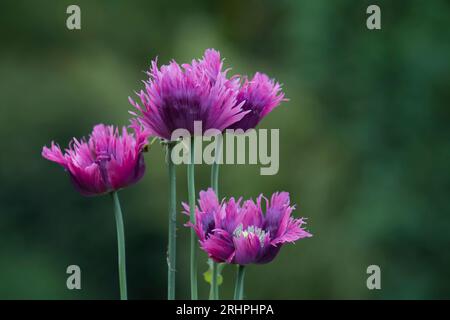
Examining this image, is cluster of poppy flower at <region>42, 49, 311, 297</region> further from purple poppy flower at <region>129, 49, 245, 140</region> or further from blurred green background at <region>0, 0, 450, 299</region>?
blurred green background at <region>0, 0, 450, 299</region>

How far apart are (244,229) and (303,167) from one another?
2.53 meters

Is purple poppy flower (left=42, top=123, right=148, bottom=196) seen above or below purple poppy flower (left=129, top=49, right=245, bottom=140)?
below

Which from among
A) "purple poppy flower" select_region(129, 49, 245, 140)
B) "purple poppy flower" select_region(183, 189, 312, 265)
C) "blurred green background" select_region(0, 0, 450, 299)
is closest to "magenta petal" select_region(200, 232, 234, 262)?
"purple poppy flower" select_region(183, 189, 312, 265)

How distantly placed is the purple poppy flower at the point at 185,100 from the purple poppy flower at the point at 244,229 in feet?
0.24

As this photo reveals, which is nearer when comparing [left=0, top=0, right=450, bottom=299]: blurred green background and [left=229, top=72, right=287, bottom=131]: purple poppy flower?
[left=229, top=72, right=287, bottom=131]: purple poppy flower

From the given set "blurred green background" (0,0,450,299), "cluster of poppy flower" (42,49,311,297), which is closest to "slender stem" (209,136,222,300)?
"cluster of poppy flower" (42,49,311,297)

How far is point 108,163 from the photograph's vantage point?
78 cm

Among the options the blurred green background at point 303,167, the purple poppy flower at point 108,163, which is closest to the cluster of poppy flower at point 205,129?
the purple poppy flower at point 108,163

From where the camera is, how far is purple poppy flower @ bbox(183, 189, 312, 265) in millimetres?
753

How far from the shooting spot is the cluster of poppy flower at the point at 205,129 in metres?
0.76

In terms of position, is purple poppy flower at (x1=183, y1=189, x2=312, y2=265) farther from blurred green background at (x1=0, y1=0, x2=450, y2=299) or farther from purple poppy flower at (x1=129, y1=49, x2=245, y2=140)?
blurred green background at (x1=0, y1=0, x2=450, y2=299)

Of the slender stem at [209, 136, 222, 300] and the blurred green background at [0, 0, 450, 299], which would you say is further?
the blurred green background at [0, 0, 450, 299]

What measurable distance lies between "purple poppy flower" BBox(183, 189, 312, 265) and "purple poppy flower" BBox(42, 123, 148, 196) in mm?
64
